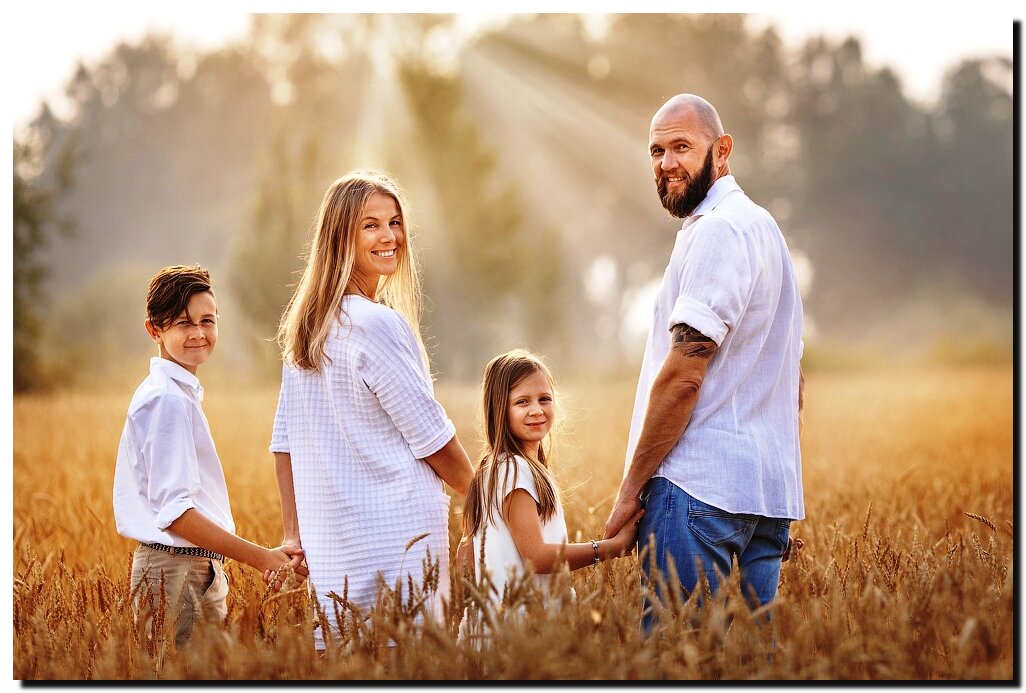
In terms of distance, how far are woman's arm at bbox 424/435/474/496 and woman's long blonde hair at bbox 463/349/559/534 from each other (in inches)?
1.8

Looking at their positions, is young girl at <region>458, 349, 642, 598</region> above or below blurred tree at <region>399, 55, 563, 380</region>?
below

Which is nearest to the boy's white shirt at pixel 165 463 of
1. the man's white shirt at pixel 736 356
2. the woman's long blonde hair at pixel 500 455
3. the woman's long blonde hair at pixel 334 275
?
the woman's long blonde hair at pixel 334 275

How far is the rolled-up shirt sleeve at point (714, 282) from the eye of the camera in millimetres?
3129

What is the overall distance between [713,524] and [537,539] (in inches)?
21.2

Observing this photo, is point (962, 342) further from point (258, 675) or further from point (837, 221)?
point (258, 675)

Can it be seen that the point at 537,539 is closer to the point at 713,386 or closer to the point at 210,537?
the point at 713,386

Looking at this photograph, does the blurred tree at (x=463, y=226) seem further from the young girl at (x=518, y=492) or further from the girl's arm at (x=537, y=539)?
the girl's arm at (x=537, y=539)

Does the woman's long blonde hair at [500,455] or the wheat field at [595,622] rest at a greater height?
the woman's long blonde hair at [500,455]

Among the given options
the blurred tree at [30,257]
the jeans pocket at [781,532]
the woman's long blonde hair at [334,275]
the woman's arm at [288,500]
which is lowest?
the jeans pocket at [781,532]

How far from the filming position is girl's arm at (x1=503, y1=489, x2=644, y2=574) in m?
3.31

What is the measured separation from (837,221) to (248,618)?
36.9 metres

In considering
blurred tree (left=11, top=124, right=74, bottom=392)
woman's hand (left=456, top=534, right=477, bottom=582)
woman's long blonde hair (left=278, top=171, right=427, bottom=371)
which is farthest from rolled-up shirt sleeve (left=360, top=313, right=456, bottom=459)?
blurred tree (left=11, top=124, right=74, bottom=392)

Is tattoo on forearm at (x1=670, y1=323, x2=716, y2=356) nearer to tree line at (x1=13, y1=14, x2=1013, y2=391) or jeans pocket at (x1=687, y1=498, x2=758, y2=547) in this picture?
jeans pocket at (x1=687, y1=498, x2=758, y2=547)

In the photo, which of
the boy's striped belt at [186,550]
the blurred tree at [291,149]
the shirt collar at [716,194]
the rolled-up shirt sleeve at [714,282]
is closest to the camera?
the rolled-up shirt sleeve at [714,282]
